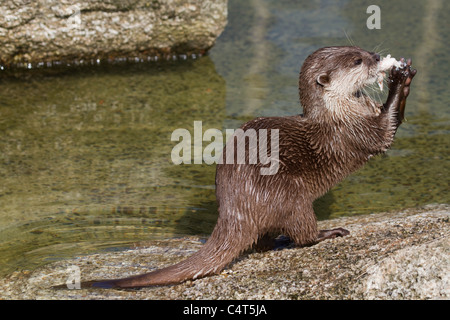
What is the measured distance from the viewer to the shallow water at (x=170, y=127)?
3.56 m

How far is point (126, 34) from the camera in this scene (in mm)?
5391

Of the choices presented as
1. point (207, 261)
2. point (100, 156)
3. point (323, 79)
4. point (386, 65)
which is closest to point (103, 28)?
point (100, 156)

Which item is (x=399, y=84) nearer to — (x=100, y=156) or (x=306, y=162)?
(x=306, y=162)

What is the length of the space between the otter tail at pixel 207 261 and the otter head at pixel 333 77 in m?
0.72

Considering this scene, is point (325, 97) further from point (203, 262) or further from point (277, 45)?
point (277, 45)

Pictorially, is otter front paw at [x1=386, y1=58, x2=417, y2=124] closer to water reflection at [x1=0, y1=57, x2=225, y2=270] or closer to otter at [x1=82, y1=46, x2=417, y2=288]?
otter at [x1=82, y1=46, x2=417, y2=288]

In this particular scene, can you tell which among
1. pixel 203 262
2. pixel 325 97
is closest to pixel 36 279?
pixel 203 262

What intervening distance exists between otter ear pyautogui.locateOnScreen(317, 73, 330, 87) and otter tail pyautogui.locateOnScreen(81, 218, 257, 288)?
0.79m

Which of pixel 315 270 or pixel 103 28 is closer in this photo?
pixel 315 270

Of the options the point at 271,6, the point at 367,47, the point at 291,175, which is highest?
the point at 271,6

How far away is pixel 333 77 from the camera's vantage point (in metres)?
3.08

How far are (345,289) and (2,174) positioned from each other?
2399 mm

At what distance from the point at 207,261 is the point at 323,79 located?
100cm

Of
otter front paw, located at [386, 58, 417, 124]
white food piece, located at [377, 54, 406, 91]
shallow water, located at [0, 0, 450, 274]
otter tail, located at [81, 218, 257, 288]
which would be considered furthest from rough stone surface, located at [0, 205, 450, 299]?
white food piece, located at [377, 54, 406, 91]
